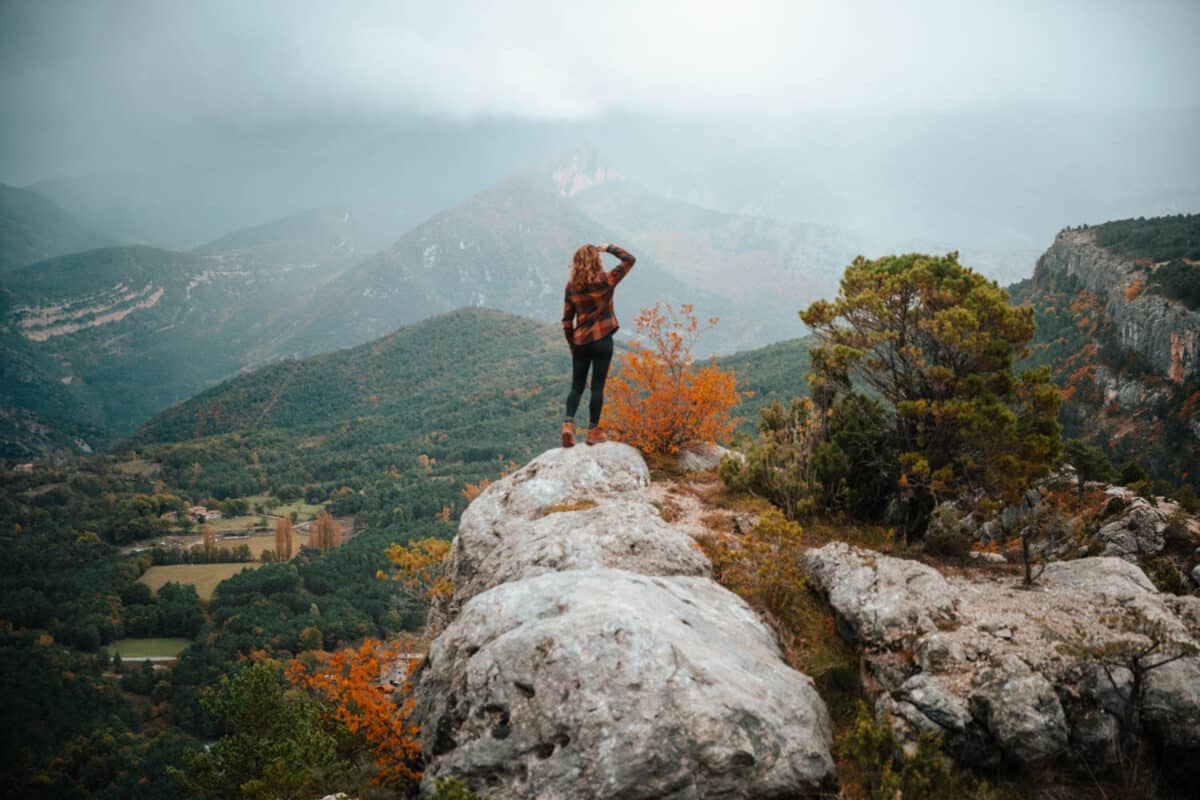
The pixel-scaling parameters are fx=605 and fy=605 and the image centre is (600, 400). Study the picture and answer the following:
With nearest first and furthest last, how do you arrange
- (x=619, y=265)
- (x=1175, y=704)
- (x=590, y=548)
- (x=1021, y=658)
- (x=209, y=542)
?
(x=1175, y=704)
(x=1021, y=658)
(x=590, y=548)
(x=619, y=265)
(x=209, y=542)

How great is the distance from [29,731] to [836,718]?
99072 mm

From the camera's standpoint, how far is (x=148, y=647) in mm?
95250

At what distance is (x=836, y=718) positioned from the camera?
6672 mm

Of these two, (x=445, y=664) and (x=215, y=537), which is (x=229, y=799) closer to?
(x=445, y=664)

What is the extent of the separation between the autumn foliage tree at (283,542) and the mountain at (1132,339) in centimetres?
12860

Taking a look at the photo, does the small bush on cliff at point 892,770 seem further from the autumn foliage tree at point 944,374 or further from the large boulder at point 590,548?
the autumn foliage tree at point 944,374

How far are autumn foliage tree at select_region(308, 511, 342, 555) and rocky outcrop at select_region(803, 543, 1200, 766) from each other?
133070mm

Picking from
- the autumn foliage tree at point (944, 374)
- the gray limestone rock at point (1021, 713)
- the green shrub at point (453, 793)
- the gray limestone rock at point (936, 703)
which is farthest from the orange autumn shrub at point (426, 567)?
the autumn foliage tree at point (944, 374)

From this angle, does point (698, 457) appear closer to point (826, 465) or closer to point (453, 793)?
point (826, 465)

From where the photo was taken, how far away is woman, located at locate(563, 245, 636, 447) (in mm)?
10828

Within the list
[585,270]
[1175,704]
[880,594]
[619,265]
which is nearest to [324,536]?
[585,270]

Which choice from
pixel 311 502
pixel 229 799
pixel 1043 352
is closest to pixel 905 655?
pixel 229 799

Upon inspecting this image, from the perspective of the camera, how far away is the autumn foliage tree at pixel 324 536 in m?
126

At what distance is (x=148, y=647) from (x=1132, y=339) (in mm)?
154776
